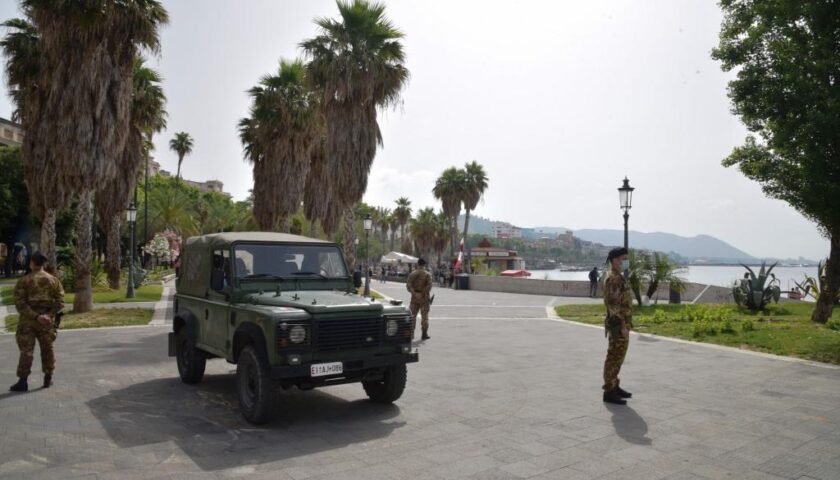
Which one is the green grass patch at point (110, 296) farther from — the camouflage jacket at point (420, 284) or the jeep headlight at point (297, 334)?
the jeep headlight at point (297, 334)

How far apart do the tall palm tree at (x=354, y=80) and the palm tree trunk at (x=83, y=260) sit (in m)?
8.48

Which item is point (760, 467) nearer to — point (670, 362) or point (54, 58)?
point (670, 362)

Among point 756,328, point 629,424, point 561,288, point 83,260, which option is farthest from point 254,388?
point 561,288

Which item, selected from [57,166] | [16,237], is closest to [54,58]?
[57,166]

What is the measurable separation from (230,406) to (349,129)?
15.9 metres

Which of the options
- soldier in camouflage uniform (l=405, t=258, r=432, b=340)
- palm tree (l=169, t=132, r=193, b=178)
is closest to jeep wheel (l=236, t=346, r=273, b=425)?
soldier in camouflage uniform (l=405, t=258, r=432, b=340)

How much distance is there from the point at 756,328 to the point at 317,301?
39.5 ft

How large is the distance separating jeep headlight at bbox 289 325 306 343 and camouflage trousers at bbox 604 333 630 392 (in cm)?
397

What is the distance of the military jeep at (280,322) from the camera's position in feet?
20.1

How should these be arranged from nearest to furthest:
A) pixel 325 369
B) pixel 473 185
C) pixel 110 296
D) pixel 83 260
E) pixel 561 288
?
pixel 325 369, pixel 83 260, pixel 110 296, pixel 561 288, pixel 473 185

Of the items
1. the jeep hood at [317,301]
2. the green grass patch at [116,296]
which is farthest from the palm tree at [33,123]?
the jeep hood at [317,301]

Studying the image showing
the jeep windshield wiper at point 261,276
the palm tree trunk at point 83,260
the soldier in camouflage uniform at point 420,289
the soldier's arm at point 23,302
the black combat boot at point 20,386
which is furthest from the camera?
the palm tree trunk at point 83,260

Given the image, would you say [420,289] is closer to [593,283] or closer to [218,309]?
[218,309]

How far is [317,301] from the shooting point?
6.57m
